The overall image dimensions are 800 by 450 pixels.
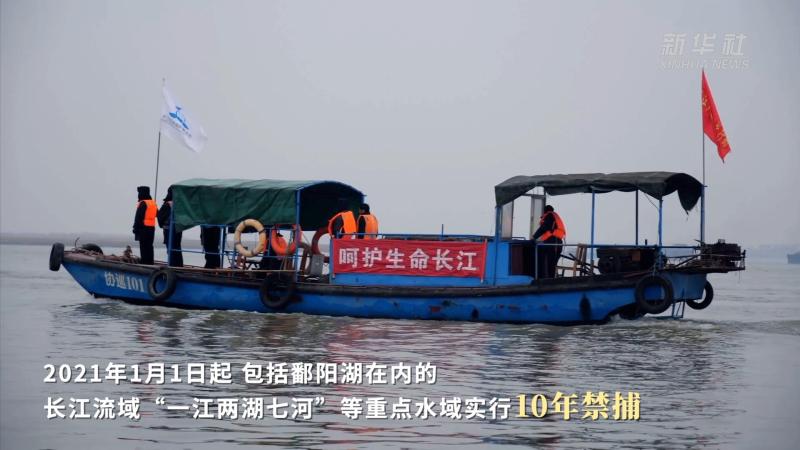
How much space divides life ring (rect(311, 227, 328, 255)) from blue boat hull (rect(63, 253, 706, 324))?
1377 millimetres

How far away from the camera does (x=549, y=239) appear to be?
63.3 feet

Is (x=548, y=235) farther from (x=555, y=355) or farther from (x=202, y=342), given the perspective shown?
(x=202, y=342)

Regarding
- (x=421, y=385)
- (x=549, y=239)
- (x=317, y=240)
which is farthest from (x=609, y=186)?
(x=421, y=385)

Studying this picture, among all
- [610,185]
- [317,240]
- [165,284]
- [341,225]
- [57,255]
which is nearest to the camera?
[610,185]

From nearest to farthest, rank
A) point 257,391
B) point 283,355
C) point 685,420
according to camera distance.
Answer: point 685,420, point 257,391, point 283,355

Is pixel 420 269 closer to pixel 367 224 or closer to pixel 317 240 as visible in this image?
pixel 367 224

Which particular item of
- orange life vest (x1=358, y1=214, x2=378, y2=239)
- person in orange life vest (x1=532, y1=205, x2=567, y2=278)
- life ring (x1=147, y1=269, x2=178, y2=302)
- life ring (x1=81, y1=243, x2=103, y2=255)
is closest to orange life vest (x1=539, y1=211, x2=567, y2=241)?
person in orange life vest (x1=532, y1=205, x2=567, y2=278)

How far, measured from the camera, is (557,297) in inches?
733

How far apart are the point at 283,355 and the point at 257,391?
11.1 feet

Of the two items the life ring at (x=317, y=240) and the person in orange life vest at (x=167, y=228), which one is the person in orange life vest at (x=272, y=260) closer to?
the life ring at (x=317, y=240)

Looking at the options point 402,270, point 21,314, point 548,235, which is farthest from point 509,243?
point 21,314

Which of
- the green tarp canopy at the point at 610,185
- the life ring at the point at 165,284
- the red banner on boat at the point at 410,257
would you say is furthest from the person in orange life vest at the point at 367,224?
the life ring at the point at 165,284

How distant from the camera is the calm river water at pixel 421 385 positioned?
9.78 m

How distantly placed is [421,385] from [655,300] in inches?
271
